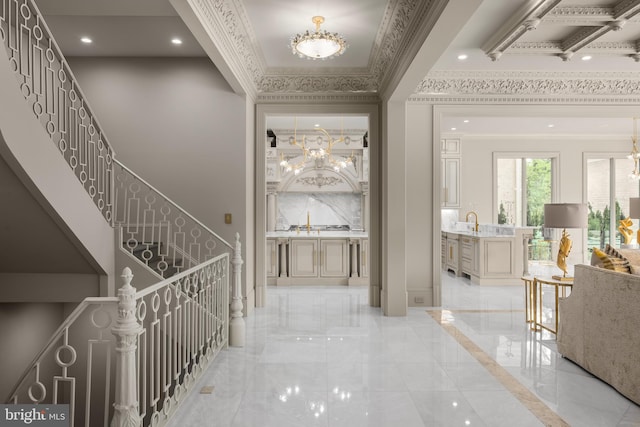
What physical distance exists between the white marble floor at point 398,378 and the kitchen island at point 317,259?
2028 millimetres

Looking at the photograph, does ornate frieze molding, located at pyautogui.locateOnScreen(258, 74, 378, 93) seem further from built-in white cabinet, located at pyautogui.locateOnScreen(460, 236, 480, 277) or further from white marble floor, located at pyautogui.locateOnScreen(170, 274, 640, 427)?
built-in white cabinet, located at pyautogui.locateOnScreen(460, 236, 480, 277)

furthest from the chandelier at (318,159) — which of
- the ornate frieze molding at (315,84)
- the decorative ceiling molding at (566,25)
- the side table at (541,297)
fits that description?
the side table at (541,297)

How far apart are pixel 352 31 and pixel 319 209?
15.5 feet

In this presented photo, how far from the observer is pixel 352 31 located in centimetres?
425

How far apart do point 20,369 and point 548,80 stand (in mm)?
7648

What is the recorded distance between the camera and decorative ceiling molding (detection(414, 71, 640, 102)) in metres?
5.41

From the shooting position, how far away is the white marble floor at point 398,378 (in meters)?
2.54

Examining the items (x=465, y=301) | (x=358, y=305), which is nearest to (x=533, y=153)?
(x=465, y=301)

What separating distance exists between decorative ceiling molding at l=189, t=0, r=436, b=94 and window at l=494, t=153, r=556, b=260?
216 inches

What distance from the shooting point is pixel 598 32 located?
3.88 meters

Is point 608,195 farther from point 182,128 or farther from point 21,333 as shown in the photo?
point 21,333

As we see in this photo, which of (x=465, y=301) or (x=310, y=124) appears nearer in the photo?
(x=465, y=301)

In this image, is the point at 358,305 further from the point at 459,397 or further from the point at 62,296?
the point at 62,296

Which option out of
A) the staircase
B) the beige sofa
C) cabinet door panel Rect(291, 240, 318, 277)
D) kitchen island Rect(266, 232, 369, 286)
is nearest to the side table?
the beige sofa
